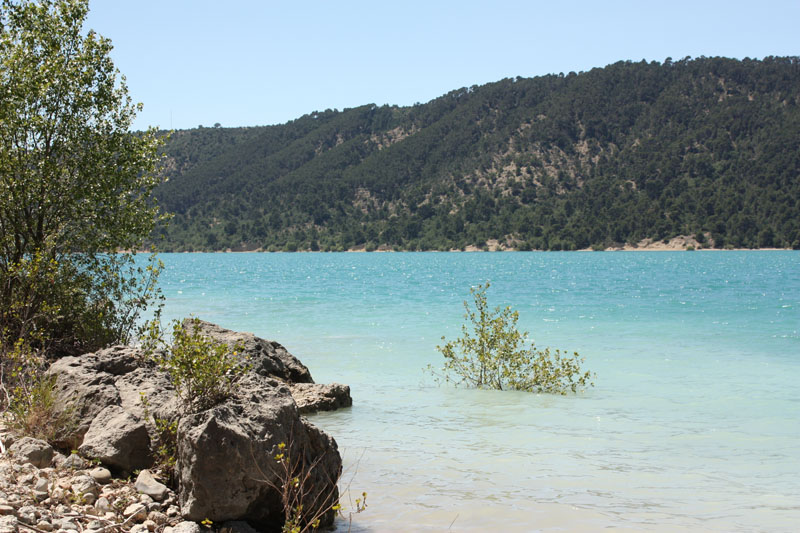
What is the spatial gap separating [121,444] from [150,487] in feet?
2.26

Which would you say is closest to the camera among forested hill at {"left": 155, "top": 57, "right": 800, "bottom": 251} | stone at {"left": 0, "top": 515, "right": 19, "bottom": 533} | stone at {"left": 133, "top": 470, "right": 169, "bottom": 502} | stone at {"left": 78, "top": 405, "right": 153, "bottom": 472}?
stone at {"left": 0, "top": 515, "right": 19, "bottom": 533}

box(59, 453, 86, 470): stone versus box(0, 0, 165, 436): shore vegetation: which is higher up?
box(0, 0, 165, 436): shore vegetation

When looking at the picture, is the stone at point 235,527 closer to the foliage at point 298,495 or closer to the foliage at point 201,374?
the foliage at point 298,495

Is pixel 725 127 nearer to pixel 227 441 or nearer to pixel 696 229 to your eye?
pixel 696 229

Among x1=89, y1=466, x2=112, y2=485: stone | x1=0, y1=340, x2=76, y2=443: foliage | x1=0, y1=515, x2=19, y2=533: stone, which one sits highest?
x1=0, y1=340, x2=76, y2=443: foliage

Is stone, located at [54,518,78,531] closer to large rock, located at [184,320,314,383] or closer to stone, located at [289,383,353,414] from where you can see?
large rock, located at [184,320,314,383]

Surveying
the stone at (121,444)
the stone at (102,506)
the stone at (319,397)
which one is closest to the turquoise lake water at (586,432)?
the stone at (319,397)

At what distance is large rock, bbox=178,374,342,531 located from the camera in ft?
19.4

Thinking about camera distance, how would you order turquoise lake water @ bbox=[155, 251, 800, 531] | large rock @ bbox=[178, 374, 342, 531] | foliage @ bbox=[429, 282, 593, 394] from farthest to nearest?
foliage @ bbox=[429, 282, 593, 394] < turquoise lake water @ bbox=[155, 251, 800, 531] < large rock @ bbox=[178, 374, 342, 531]

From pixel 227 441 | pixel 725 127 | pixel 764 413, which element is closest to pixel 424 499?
pixel 227 441

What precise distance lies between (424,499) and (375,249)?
5912 inches

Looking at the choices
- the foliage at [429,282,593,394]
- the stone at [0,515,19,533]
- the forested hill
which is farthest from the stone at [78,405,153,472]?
the forested hill

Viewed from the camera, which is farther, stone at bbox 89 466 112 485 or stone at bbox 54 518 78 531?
stone at bbox 89 466 112 485

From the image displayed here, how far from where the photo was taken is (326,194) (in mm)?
168000
